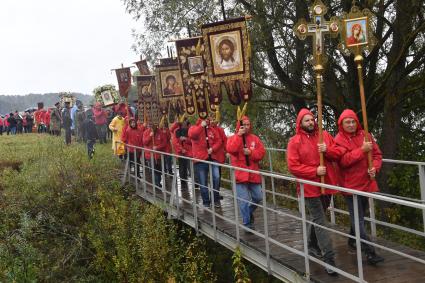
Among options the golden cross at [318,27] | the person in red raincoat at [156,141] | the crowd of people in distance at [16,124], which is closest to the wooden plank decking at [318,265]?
the golden cross at [318,27]

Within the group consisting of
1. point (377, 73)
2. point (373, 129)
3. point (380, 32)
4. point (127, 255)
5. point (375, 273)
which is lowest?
point (127, 255)

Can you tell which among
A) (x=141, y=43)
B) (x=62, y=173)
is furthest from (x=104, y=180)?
(x=141, y=43)

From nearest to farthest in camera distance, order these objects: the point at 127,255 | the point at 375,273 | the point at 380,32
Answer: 1. the point at 375,273
2. the point at 127,255
3. the point at 380,32

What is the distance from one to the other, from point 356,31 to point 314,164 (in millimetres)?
1947

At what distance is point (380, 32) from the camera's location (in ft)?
42.8

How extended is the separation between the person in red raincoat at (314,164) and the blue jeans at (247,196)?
1.42m

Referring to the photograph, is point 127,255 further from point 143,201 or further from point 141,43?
point 141,43

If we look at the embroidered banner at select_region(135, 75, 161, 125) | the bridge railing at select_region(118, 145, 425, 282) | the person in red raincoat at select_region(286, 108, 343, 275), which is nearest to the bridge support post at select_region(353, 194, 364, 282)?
the bridge railing at select_region(118, 145, 425, 282)

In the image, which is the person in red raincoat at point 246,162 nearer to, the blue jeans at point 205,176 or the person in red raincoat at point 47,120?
the blue jeans at point 205,176

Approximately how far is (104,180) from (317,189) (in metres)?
8.19

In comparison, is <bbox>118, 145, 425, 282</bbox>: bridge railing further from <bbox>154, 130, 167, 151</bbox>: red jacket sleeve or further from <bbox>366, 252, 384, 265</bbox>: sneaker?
<bbox>154, 130, 167, 151</bbox>: red jacket sleeve

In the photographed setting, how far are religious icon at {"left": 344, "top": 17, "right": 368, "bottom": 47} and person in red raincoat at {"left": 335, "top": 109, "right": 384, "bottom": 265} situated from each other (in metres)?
1.21

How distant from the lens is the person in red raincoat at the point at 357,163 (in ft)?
18.9

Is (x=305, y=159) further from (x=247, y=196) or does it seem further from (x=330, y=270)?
(x=247, y=196)
